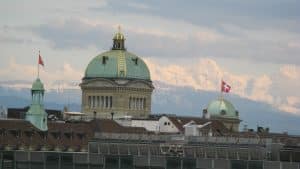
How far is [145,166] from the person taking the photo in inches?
4924

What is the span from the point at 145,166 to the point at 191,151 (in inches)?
207

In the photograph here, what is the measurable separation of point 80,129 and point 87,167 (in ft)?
235

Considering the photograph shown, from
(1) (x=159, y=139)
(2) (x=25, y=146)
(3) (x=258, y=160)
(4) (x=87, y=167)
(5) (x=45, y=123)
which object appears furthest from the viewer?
(5) (x=45, y=123)

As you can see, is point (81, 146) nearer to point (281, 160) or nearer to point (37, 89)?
point (37, 89)

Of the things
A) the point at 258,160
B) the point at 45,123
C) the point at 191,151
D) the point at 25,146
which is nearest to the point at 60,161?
the point at 191,151

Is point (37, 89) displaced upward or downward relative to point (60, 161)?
upward

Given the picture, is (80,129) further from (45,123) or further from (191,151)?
(191,151)

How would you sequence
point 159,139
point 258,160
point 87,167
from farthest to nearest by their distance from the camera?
point 159,139 < point 87,167 < point 258,160

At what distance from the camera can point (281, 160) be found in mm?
119750

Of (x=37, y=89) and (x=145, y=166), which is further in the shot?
(x=37, y=89)

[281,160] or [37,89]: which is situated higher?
[37,89]

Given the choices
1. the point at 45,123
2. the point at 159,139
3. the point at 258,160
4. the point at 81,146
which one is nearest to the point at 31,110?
the point at 45,123

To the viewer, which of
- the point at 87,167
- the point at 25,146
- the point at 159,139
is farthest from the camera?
the point at 25,146

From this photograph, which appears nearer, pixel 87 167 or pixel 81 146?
pixel 87 167
